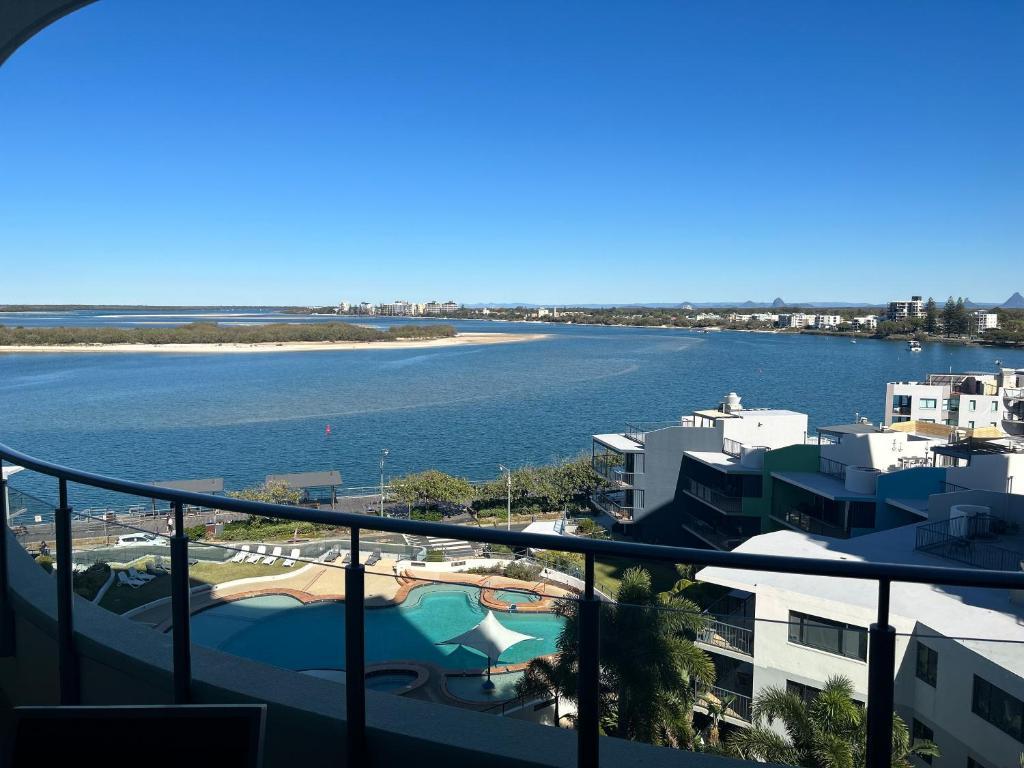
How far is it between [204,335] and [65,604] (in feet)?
326

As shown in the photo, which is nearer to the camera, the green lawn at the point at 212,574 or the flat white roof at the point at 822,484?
the green lawn at the point at 212,574

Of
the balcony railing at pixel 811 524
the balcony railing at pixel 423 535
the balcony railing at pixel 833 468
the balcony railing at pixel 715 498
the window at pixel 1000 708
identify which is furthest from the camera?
the balcony railing at pixel 715 498

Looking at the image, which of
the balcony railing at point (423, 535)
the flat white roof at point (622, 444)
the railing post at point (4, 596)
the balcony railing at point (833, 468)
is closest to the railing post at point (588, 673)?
the balcony railing at point (423, 535)

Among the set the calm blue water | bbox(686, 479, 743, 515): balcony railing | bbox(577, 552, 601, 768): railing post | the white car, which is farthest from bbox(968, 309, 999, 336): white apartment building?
the white car

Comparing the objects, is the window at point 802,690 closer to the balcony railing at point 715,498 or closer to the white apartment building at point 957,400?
the balcony railing at point 715,498

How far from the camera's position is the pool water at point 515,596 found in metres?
1.56

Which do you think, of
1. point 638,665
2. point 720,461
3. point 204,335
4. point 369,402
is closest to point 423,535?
point 638,665

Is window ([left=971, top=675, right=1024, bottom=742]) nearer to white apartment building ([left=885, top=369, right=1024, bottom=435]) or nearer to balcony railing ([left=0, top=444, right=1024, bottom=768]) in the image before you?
balcony railing ([left=0, top=444, right=1024, bottom=768])

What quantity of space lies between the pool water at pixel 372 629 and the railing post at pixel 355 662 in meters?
0.02

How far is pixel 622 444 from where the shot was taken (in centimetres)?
2161

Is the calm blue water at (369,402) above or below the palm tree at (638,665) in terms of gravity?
below

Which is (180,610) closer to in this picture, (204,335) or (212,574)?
(212,574)

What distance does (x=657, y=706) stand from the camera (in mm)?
1580

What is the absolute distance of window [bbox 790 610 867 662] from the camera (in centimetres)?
129
